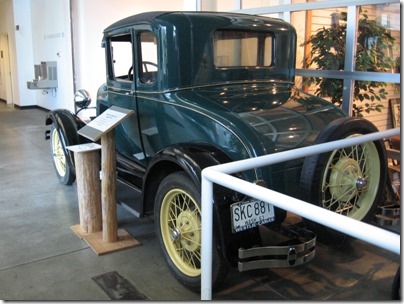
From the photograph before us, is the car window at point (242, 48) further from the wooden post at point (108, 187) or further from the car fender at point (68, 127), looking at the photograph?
the car fender at point (68, 127)

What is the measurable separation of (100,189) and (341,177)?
1953mm

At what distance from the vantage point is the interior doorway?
1292 centimetres

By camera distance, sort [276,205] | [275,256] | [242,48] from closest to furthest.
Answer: [276,205] → [275,256] → [242,48]

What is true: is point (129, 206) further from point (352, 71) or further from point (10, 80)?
point (10, 80)

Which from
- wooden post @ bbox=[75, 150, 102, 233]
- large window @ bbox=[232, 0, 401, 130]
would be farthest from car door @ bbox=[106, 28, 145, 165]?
large window @ bbox=[232, 0, 401, 130]

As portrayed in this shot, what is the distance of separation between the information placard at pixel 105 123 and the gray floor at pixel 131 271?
0.88 meters

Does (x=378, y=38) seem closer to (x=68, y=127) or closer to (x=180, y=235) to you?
(x=180, y=235)

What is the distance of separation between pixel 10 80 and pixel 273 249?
42.0ft

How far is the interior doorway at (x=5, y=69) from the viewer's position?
12.9 metres

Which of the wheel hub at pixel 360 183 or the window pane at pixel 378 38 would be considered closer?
the wheel hub at pixel 360 183

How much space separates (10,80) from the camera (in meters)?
13.0

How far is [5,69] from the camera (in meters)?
13.1

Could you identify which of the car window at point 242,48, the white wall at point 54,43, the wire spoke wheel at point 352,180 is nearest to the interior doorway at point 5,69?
the white wall at point 54,43

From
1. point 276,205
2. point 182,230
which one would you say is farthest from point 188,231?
point 276,205
